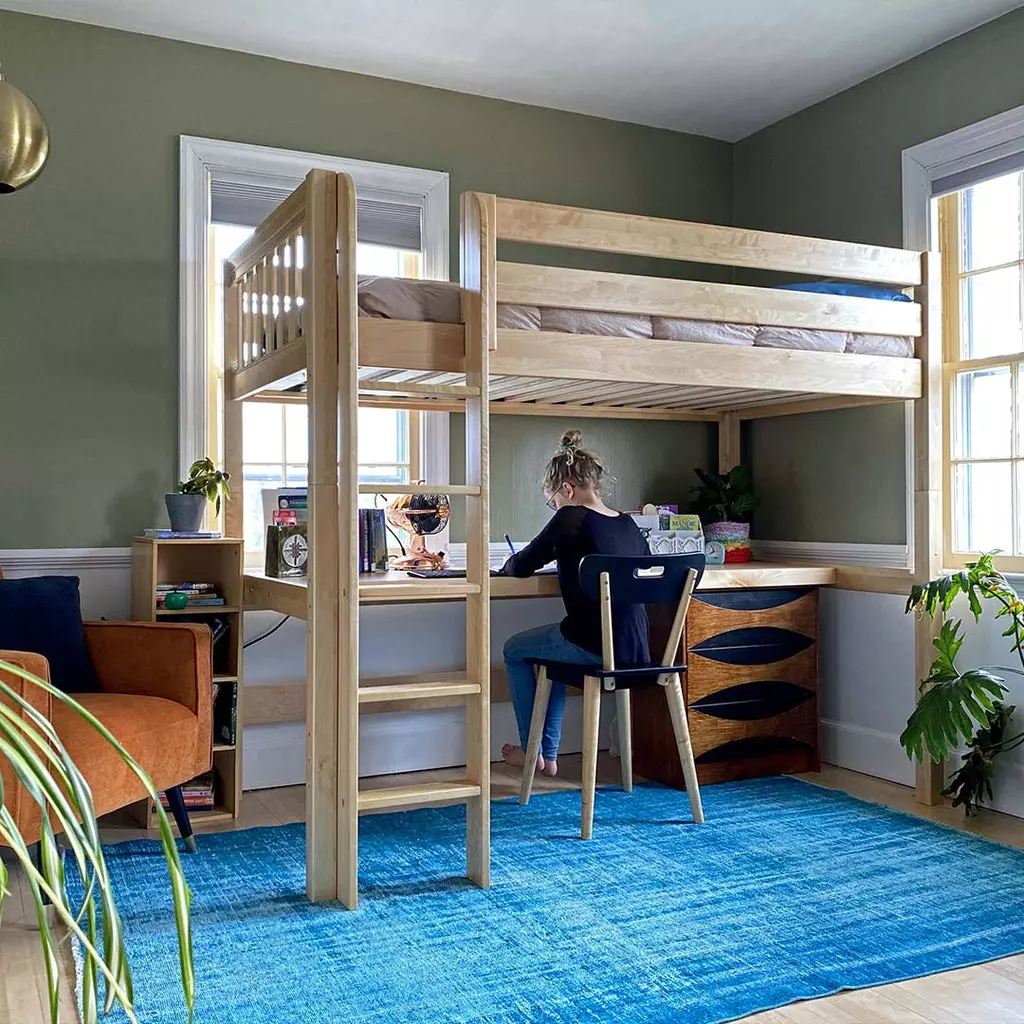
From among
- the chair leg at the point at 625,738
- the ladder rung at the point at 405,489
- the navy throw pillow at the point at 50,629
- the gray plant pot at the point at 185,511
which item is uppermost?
the ladder rung at the point at 405,489

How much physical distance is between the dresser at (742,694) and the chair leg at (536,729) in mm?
527

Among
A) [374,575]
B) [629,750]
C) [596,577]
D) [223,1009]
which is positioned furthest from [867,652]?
[223,1009]

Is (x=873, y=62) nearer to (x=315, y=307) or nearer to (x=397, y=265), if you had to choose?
(x=397, y=265)

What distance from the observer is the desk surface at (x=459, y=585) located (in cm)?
279

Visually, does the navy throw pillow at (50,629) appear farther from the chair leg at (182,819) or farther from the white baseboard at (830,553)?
the white baseboard at (830,553)

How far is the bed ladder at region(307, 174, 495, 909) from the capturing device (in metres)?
2.69

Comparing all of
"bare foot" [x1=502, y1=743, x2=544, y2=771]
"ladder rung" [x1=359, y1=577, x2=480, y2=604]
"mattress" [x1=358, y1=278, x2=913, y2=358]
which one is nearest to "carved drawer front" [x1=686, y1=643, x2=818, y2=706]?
"bare foot" [x1=502, y1=743, x2=544, y2=771]

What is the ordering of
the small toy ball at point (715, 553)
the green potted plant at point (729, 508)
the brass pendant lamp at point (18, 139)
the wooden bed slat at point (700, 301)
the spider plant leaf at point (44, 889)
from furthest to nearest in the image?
the green potted plant at point (729, 508) → the small toy ball at point (715, 553) → the wooden bed slat at point (700, 301) → the brass pendant lamp at point (18, 139) → the spider plant leaf at point (44, 889)

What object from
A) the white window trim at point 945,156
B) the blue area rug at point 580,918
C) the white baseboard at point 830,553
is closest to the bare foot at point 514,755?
the blue area rug at point 580,918

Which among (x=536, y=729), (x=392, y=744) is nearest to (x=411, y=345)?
(x=536, y=729)

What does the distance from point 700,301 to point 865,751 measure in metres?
1.86

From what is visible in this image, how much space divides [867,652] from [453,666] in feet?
5.10

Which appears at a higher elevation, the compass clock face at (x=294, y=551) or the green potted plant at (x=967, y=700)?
the compass clock face at (x=294, y=551)

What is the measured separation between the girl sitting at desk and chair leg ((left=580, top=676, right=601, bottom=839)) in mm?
127
